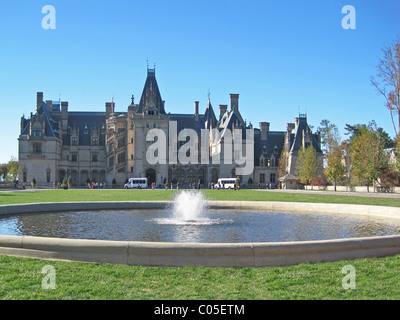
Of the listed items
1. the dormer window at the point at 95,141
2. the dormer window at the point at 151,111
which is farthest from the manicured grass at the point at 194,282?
the dormer window at the point at 95,141

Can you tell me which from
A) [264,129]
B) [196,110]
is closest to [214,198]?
[264,129]

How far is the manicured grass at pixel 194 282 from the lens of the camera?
22.6ft

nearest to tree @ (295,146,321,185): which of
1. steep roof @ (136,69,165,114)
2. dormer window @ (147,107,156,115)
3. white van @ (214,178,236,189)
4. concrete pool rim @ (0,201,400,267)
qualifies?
white van @ (214,178,236,189)

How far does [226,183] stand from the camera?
75562 mm

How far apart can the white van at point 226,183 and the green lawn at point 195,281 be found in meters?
64.8

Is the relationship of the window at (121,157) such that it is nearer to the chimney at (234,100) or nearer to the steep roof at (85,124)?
the steep roof at (85,124)

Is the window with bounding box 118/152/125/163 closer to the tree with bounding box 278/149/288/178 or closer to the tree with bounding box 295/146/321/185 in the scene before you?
the tree with bounding box 278/149/288/178

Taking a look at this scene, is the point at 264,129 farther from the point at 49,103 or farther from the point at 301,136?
the point at 49,103

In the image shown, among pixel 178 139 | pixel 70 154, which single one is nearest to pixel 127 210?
pixel 178 139

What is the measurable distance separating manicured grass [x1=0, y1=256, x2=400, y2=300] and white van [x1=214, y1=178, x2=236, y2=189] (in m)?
64.8

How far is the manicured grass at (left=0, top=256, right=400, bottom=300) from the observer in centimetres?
688

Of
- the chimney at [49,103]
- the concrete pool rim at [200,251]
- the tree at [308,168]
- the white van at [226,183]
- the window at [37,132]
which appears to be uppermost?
the chimney at [49,103]

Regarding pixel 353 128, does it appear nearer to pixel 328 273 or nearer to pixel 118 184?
pixel 118 184
